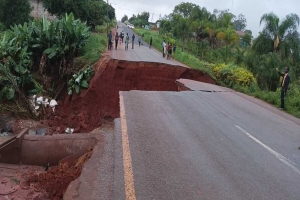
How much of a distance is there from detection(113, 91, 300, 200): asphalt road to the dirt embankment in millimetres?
7557

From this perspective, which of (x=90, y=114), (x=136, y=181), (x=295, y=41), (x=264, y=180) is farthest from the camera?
(x=295, y=41)

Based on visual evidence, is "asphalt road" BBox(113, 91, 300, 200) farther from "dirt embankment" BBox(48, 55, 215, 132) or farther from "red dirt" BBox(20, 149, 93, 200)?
"dirt embankment" BBox(48, 55, 215, 132)

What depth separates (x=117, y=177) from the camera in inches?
192

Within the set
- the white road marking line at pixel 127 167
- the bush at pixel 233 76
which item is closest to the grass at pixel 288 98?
the bush at pixel 233 76

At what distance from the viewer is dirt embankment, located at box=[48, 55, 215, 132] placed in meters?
17.9

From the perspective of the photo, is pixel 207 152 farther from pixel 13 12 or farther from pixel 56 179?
pixel 13 12

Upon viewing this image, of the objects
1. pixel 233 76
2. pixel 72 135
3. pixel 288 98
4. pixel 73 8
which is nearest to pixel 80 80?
pixel 233 76

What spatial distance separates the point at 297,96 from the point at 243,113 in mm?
4936

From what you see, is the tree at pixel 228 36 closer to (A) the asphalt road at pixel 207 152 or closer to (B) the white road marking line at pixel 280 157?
(A) the asphalt road at pixel 207 152

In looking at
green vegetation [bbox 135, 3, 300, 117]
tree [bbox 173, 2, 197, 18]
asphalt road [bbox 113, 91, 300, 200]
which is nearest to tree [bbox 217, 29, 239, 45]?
green vegetation [bbox 135, 3, 300, 117]

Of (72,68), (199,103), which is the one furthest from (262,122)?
(72,68)

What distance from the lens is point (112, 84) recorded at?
19625 mm

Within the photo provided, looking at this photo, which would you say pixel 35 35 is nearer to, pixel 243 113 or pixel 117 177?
pixel 243 113

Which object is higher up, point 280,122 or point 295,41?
point 295,41
